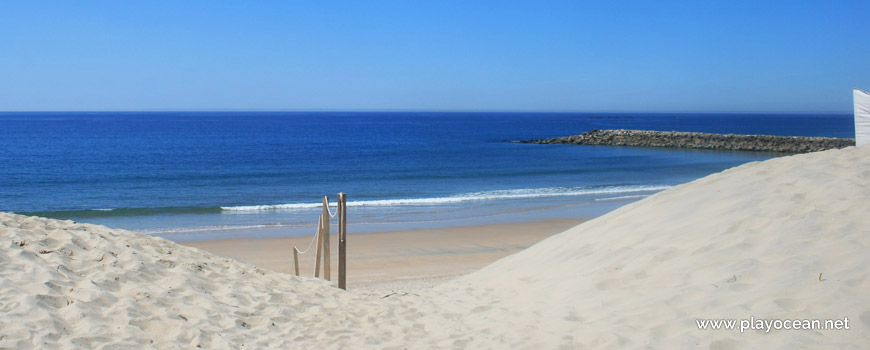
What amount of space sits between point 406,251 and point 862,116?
31.7ft

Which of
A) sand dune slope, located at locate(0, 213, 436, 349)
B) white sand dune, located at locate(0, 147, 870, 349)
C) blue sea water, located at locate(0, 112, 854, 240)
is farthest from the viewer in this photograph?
blue sea water, located at locate(0, 112, 854, 240)

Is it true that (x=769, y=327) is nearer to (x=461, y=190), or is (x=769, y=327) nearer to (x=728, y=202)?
(x=728, y=202)

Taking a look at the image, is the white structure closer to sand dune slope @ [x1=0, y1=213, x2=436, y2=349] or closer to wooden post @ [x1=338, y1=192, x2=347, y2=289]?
sand dune slope @ [x1=0, y1=213, x2=436, y2=349]

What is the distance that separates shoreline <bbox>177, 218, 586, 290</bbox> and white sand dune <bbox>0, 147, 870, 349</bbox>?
13.5ft

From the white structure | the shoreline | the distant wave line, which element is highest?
the white structure

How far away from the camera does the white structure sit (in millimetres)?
9562

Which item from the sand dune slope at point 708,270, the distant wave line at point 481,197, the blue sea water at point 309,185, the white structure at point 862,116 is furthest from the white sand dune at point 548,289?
the distant wave line at point 481,197

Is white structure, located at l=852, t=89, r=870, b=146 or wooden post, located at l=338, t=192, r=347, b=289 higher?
white structure, located at l=852, t=89, r=870, b=146

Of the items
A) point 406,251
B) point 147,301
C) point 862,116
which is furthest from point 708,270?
point 406,251

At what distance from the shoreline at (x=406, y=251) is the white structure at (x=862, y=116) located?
7.26 meters

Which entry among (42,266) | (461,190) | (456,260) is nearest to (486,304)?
(42,266)

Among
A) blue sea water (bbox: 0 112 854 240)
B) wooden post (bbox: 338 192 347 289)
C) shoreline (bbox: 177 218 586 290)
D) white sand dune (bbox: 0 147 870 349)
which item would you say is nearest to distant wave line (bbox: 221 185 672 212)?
blue sea water (bbox: 0 112 854 240)

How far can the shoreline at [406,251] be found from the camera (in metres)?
12.6

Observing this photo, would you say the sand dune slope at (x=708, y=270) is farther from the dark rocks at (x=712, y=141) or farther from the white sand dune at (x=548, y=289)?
the dark rocks at (x=712, y=141)
